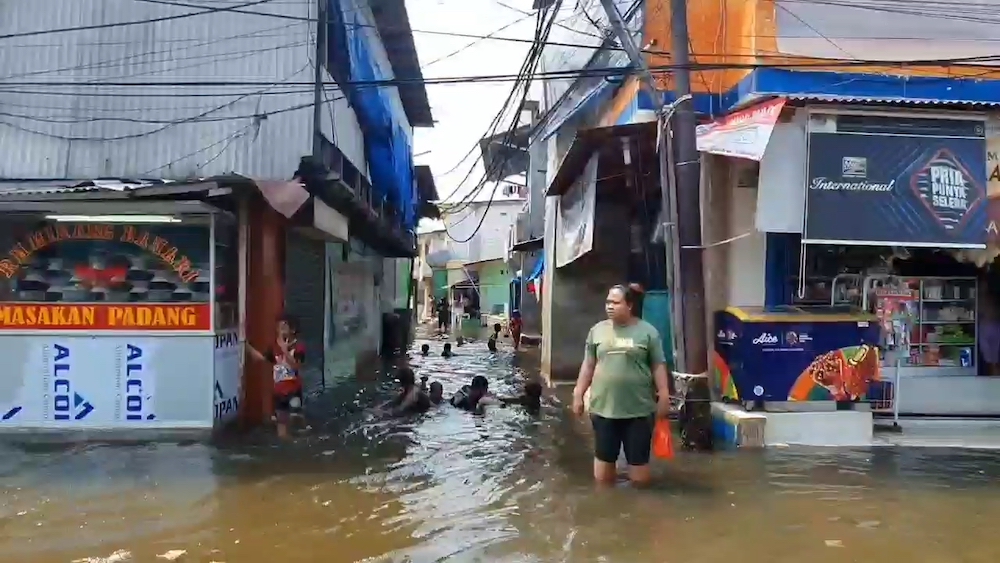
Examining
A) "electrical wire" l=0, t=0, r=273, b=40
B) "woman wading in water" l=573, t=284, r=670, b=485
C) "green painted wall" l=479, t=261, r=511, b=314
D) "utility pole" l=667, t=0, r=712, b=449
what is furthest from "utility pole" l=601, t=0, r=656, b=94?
"green painted wall" l=479, t=261, r=511, b=314

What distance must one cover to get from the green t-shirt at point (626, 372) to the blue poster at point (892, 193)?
2.72 metres

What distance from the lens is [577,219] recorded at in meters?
13.2

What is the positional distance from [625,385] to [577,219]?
6.46m

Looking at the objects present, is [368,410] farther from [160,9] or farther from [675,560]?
[675,560]

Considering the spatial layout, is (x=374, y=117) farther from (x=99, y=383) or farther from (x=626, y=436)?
(x=626, y=436)

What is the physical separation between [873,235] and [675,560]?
4912 mm

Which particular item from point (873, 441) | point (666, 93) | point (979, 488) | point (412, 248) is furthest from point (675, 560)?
point (412, 248)

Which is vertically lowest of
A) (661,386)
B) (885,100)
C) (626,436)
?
(626,436)

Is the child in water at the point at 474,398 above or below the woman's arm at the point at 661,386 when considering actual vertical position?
below

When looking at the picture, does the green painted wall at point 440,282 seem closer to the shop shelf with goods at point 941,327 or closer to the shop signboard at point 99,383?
the shop shelf with goods at point 941,327

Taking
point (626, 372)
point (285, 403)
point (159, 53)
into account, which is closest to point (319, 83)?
point (159, 53)

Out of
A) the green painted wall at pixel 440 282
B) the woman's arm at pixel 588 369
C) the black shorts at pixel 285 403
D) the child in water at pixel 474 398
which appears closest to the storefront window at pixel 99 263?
the black shorts at pixel 285 403

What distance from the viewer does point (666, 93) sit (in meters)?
10.4

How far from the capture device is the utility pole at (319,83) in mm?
11000
